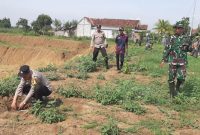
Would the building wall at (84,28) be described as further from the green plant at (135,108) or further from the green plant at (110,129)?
the green plant at (110,129)

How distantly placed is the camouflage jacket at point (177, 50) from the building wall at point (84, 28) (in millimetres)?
57417

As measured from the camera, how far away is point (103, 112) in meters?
8.25

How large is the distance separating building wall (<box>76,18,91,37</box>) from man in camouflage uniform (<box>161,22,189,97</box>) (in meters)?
57.4

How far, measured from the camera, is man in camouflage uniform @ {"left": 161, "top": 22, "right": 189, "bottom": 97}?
960cm

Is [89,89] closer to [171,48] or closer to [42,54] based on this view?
[171,48]

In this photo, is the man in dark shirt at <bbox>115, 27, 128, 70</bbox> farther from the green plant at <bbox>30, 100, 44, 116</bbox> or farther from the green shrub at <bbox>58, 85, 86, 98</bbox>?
the green plant at <bbox>30, 100, 44, 116</bbox>

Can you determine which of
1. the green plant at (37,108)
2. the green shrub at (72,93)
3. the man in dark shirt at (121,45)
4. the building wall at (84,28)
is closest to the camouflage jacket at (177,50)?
the green shrub at (72,93)

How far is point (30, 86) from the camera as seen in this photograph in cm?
848

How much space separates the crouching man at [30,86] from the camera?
8047 mm

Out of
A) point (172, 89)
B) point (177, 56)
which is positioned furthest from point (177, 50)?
point (172, 89)

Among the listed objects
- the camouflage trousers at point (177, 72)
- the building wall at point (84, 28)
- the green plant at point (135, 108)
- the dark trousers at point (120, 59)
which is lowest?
the building wall at point (84, 28)

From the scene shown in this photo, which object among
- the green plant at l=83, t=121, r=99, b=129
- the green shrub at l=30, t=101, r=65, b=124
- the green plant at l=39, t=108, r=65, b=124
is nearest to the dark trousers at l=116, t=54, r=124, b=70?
the green shrub at l=30, t=101, r=65, b=124

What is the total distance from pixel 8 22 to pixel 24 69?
7019cm

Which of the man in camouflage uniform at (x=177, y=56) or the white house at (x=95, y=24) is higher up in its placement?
the man in camouflage uniform at (x=177, y=56)
